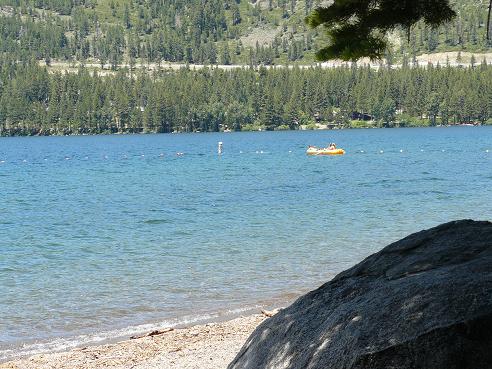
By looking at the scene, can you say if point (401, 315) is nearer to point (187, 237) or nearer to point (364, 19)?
point (364, 19)

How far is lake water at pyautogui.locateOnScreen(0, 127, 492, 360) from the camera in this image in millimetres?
14977

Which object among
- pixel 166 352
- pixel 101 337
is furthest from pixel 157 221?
pixel 166 352

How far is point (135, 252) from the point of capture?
23.0 metres

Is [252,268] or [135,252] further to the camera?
[135,252]

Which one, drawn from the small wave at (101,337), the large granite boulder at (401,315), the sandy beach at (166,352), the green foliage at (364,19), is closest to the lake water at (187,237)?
the small wave at (101,337)

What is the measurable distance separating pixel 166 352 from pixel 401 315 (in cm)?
676

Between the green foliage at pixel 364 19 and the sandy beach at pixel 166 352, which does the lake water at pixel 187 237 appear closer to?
the sandy beach at pixel 166 352

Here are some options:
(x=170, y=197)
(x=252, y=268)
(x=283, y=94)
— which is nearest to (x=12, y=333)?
(x=252, y=268)

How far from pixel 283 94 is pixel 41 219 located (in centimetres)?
16823

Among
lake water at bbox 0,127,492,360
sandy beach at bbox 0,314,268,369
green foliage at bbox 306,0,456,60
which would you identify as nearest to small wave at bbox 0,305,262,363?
lake water at bbox 0,127,492,360

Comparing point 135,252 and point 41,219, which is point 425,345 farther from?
point 41,219

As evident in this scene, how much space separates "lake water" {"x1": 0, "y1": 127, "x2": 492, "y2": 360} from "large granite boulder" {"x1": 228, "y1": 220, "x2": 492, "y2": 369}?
7902 millimetres

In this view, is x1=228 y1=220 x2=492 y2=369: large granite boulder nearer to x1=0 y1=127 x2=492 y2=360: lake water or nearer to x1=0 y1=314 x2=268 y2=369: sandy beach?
x1=0 y1=314 x2=268 y2=369: sandy beach

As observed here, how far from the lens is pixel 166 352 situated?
10.8 meters
